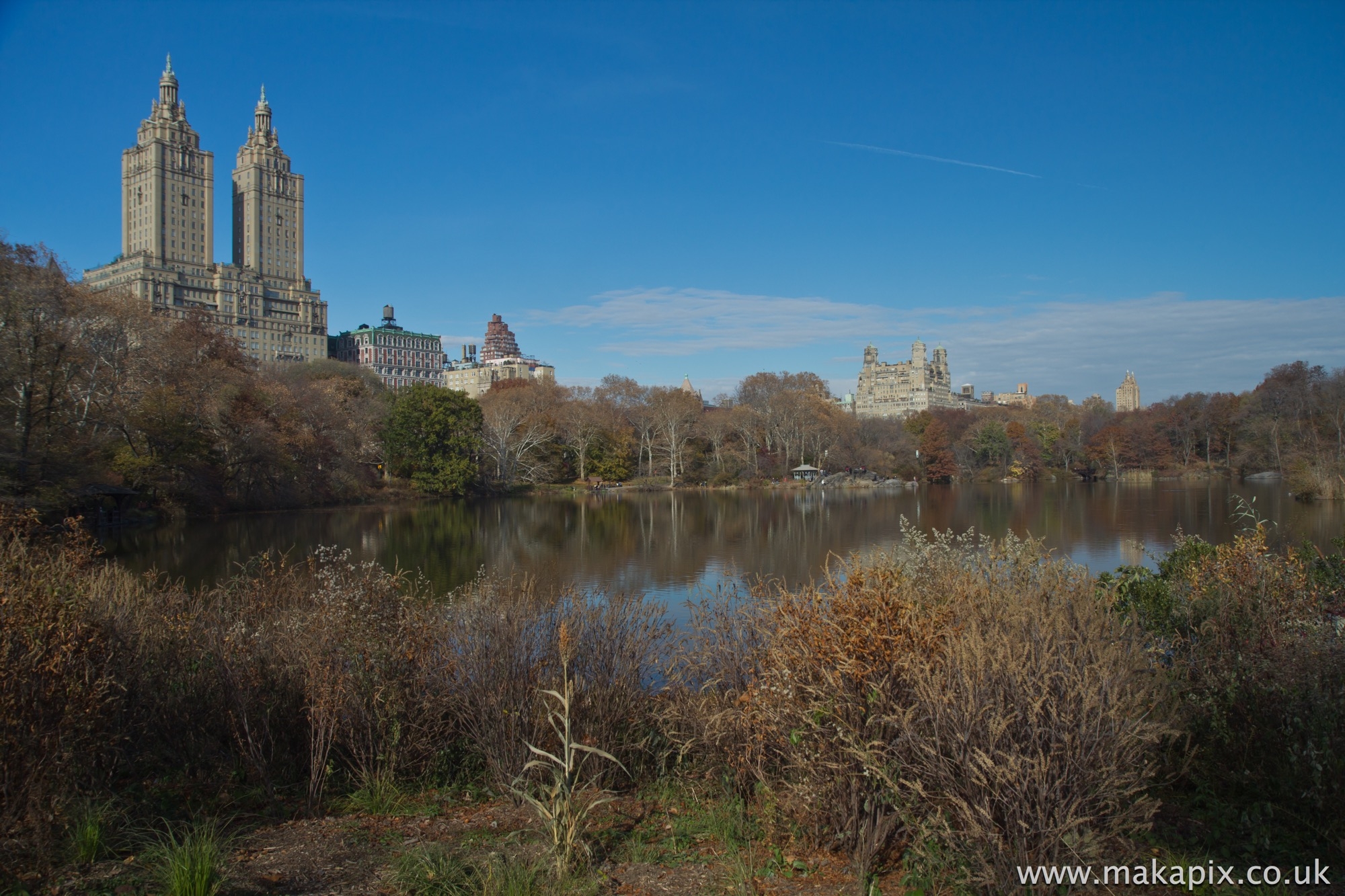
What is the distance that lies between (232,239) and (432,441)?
102721mm

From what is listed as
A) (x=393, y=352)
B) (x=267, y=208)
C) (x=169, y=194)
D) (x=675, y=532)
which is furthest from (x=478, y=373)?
(x=675, y=532)

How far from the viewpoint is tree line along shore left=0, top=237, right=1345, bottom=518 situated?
24844mm

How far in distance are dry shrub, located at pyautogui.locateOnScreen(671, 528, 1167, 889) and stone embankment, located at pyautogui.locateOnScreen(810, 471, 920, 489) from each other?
57.4 metres

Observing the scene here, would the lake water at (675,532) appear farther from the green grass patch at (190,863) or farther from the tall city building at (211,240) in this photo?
the tall city building at (211,240)

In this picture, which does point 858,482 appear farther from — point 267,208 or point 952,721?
point 267,208

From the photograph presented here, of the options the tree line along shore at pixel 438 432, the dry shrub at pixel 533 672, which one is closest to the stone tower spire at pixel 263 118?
the tree line along shore at pixel 438 432

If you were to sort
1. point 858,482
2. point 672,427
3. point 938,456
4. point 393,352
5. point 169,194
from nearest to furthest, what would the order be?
point 672,427 → point 858,482 → point 938,456 → point 169,194 → point 393,352

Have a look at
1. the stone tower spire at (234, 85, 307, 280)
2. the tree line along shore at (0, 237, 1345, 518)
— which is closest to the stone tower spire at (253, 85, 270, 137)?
the stone tower spire at (234, 85, 307, 280)

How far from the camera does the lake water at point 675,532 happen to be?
738 inches

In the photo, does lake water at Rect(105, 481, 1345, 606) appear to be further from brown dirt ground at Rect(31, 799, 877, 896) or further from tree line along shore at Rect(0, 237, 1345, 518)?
brown dirt ground at Rect(31, 799, 877, 896)

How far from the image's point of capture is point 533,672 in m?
5.29

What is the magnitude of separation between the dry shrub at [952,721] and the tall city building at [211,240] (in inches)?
4649

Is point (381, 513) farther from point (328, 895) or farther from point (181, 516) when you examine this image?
point (328, 895)

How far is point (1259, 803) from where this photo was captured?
4203 millimetres
